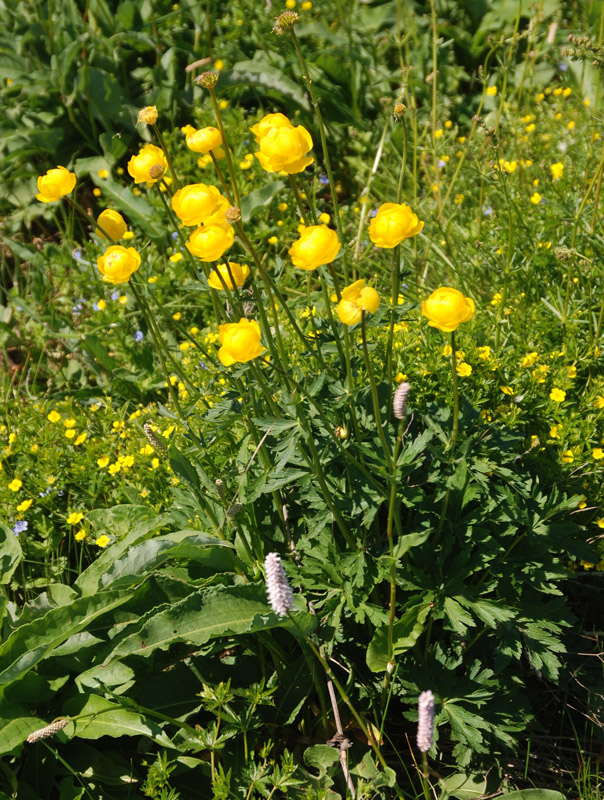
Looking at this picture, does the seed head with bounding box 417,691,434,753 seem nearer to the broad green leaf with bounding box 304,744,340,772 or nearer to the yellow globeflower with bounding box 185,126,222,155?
the broad green leaf with bounding box 304,744,340,772

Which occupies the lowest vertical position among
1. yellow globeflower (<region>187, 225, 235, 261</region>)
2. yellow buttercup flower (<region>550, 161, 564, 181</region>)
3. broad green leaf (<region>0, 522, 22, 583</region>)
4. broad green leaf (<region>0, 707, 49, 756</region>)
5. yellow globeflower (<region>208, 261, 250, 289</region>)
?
broad green leaf (<region>0, 707, 49, 756</region>)

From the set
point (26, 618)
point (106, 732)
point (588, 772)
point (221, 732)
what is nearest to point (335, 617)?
point (221, 732)

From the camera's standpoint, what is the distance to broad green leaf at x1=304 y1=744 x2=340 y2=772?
1.93 m

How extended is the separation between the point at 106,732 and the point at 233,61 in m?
3.70

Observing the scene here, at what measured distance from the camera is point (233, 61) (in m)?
4.39

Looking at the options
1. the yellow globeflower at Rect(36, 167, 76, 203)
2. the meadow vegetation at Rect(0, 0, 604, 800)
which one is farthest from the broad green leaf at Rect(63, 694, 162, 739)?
the yellow globeflower at Rect(36, 167, 76, 203)

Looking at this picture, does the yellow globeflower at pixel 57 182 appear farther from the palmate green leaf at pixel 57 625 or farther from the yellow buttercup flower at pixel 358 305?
→ the palmate green leaf at pixel 57 625

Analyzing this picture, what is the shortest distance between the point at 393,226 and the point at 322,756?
1.30 metres

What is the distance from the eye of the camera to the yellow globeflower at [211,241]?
1.48 metres

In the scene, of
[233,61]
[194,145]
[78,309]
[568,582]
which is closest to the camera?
[194,145]

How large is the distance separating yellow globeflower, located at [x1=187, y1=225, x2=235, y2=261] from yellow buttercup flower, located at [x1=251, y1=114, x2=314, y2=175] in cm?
18

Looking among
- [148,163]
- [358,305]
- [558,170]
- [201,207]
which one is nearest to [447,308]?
[358,305]

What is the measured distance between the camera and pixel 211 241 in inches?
58.2

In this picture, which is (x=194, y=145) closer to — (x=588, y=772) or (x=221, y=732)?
(x=221, y=732)
